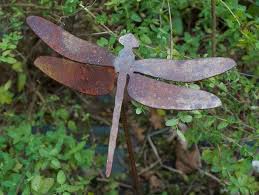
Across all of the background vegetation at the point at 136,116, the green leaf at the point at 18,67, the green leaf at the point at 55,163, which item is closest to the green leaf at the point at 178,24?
the background vegetation at the point at 136,116

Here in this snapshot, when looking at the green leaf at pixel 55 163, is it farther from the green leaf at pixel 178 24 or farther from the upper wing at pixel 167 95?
the green leaf at pixel 178 24

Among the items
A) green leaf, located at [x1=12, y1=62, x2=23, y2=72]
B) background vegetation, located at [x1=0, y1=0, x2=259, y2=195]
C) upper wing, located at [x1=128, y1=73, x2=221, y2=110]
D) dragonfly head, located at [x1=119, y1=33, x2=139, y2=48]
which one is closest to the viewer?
upper wing, located at [x1=128, y1=73, x2=221, y2=110]

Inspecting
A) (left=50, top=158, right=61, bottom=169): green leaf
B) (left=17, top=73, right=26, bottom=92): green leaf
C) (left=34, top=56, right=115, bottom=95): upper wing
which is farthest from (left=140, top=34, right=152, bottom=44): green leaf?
(left=17, top=73, right=26, bottom=92): green leaf

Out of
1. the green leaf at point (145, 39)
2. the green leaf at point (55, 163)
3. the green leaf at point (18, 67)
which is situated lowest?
the green leaf at point (18, 67)

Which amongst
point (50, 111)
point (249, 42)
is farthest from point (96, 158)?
point (249, 42)

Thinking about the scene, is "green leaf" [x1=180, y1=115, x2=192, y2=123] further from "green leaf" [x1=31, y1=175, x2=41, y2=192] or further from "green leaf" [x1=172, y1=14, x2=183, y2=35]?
"green leaf" [x1=172, y1=14, x2=183, y2=35]
